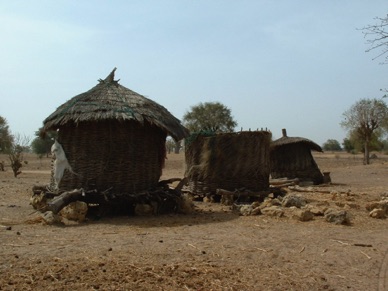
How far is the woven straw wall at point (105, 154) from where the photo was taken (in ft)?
29.7

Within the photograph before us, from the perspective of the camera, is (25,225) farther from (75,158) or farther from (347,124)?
(347,124)

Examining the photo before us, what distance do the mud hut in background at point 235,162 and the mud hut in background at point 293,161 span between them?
6.97 metres

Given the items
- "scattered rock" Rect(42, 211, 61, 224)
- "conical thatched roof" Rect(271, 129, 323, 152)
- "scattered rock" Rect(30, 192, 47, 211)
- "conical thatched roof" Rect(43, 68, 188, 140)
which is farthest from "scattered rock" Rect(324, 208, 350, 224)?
"conical thatched roof" Rect(271, 129, 323, 152)

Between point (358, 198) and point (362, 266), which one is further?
point (358, 198)

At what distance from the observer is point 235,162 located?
11359mm

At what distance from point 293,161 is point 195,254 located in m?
13.3

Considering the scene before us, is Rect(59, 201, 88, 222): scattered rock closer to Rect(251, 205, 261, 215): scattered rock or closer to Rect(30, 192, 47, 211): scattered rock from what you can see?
Rect(30, 192, 47, 211): scattered rock

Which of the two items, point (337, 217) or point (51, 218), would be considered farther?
point (337, 217)

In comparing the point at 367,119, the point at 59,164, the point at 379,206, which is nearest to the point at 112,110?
the point at 59,164

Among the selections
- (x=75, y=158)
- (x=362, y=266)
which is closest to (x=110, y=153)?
(x=75, y=158)

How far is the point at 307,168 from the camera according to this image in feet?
60.2

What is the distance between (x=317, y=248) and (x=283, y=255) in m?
0.69

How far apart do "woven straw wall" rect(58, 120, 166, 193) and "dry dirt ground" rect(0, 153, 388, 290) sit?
0.84 meters

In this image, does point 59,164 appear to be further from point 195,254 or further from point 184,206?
point 195,254
